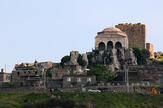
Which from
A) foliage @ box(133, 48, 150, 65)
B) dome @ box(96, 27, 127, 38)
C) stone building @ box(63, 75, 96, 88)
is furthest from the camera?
dome @ box(96, 27, 127, 38)

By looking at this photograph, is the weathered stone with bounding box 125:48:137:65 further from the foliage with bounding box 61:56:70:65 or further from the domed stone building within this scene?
the foliage with bounding box 61:56:70:65

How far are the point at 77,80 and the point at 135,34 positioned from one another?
63645 millimetres

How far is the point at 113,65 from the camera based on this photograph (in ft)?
497

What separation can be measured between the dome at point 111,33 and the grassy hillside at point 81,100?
80870 mm

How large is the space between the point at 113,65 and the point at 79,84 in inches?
1198

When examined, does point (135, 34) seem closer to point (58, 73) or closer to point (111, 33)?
point (111, 33)

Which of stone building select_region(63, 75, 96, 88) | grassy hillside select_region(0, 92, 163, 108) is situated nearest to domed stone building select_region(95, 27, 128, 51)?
stone building select_region(63, 75, 96, 88)

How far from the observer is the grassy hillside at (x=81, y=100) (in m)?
70.2

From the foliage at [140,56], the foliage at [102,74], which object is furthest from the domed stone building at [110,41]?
the foliage at [102,74]

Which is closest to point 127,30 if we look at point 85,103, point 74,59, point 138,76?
point 74,59

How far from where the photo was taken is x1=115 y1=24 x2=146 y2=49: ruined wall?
180000 millimetres

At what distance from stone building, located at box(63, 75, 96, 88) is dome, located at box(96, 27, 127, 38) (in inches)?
1831

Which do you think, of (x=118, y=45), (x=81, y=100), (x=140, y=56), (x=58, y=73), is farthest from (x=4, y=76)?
(x=81, y=100)

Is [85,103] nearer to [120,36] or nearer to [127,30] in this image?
[120,36]
